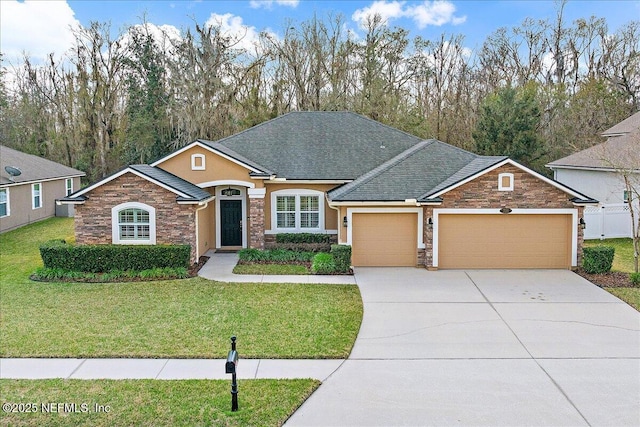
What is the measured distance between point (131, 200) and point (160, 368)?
8.72m

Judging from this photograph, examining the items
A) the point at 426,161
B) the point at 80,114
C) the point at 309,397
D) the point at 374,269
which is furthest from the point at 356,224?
the point at 80,114

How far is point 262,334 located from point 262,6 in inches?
1095

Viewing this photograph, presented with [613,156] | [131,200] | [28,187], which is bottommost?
[131,200]

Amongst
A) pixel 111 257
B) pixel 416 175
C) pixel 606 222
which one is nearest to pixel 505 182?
pixel 416 175

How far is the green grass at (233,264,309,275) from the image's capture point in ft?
49.7

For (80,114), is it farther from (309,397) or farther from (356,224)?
(309,397)

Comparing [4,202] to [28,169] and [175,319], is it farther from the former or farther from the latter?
[175,319]

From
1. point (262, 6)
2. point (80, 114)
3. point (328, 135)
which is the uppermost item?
point (262, 6)

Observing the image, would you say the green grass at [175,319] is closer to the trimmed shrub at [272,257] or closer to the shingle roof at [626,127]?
the trimmed shrub at [272,257]

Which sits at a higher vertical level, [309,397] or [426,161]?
[426,161]

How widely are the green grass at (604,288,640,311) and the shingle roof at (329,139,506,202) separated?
482 cm

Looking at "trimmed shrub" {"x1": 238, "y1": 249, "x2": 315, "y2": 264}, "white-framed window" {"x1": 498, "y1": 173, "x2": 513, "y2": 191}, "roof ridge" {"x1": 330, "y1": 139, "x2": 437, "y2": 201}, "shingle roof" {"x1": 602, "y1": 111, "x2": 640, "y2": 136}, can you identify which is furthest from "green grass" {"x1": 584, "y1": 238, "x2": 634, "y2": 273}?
"trimmed shrub" {"x1": 238, "y1": 249, "x2": 315, "y2": 264}

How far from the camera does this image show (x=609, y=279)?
1417cm

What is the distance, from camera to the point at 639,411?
6.71 metres
